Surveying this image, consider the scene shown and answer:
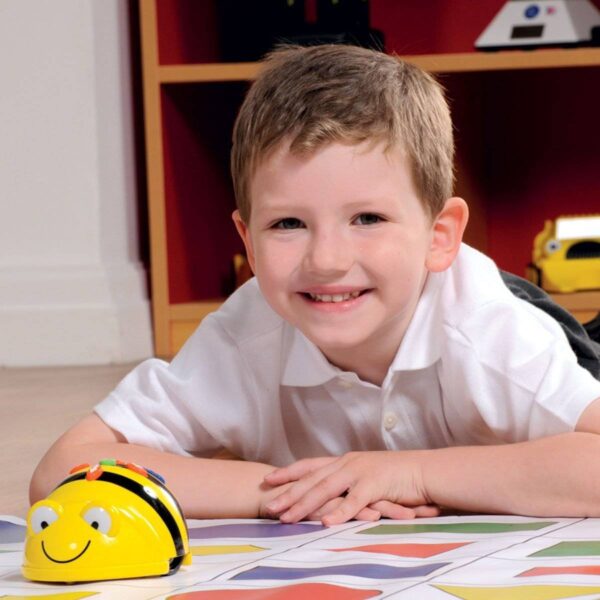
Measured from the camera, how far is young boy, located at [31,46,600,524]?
94 centimetres

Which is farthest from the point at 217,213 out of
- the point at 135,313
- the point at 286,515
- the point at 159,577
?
the point at 159,577

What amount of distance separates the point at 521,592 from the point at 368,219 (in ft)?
1.18

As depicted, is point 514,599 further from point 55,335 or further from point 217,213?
point 217,213

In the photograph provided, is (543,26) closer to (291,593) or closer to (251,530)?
(251,530)

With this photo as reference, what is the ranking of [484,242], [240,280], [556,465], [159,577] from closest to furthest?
[159,577]
[556,465]
[240,280]
[484,242]

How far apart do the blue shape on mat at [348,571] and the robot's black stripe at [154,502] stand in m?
0.05

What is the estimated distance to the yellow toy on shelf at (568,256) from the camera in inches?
91.4

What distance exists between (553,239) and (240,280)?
0.62m

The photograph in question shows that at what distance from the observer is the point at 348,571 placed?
0.75m

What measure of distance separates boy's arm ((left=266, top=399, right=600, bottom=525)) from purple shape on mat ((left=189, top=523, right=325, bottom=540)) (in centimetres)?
1

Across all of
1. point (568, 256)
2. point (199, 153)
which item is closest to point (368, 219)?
point (568, 256)

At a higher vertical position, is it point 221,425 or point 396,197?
point 396,197

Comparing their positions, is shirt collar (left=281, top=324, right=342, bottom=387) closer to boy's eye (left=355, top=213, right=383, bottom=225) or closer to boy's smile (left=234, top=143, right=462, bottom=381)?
boy's smile (left=234, top=143, right=462, bottom=381)

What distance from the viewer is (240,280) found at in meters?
2.51
